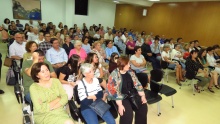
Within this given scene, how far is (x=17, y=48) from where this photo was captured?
3.71m

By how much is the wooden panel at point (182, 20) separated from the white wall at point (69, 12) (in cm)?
160

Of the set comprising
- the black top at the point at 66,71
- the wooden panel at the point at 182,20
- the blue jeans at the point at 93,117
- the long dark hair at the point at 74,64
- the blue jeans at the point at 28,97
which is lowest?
the blue jeans at the point at 93,117

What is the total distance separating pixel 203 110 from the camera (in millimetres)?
3389

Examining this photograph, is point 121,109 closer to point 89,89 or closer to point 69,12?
point 89,89

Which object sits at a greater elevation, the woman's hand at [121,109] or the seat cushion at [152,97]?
the woman's hand at [121,109]

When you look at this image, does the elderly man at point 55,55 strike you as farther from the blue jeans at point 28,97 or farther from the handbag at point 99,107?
the handbag at point 99,107

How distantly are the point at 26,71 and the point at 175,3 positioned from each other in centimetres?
884

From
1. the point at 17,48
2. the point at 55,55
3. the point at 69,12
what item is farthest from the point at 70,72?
the point at 69,12

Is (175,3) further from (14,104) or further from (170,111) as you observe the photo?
(14,104)

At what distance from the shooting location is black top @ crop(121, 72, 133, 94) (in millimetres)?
2343

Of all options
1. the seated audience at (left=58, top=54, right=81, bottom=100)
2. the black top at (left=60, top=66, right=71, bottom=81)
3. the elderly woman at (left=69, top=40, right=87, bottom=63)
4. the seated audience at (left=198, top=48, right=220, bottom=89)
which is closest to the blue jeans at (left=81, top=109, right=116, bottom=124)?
the seated audience at (left=58, top=54, right=81, bottom=100)

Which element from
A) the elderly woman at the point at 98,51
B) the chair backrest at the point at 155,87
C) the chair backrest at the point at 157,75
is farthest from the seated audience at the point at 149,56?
the chair backrest at the point at 155,87

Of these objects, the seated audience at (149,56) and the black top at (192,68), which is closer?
the black top at (192,68)

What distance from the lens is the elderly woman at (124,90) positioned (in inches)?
85.9
